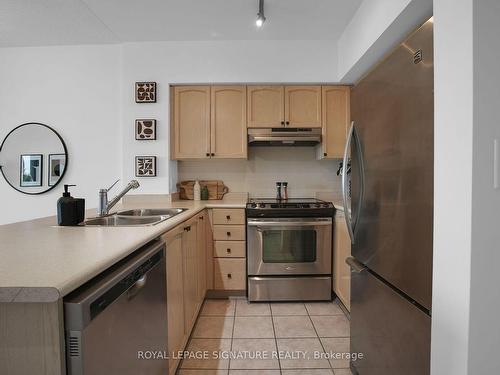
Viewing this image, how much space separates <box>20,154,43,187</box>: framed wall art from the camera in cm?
290

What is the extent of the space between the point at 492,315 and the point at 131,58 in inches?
126

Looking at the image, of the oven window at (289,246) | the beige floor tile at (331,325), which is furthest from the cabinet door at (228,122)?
the beige floor tile at (331,325)

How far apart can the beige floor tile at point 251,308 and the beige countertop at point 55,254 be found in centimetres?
138

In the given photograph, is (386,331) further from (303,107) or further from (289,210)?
(303,107)

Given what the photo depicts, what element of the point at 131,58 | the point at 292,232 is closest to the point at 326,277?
the point at 292,232

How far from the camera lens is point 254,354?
69.3 inches

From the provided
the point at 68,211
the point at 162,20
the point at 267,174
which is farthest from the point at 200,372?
the point at 162,20

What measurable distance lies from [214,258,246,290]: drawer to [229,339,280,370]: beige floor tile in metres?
0.69

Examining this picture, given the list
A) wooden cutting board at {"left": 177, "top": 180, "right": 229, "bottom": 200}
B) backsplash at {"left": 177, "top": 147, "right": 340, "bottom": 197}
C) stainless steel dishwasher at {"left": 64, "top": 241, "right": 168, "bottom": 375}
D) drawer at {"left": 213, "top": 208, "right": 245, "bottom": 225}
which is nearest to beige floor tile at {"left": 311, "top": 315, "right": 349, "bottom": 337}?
drawer at {"left": 213, "top": 208, "right": 245, "bottom": 225}

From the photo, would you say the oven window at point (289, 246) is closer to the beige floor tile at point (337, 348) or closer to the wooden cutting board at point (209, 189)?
the beige floor tile at point (337, 348)

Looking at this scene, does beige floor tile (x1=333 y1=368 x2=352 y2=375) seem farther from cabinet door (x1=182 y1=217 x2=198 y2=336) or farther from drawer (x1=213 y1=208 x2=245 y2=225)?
drawer (x1=213 y1=208 x2=245 y2=225)

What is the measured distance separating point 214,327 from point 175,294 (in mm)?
820

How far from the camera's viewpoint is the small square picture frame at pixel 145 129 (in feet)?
9.09

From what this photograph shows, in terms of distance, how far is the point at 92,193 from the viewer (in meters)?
2.91
